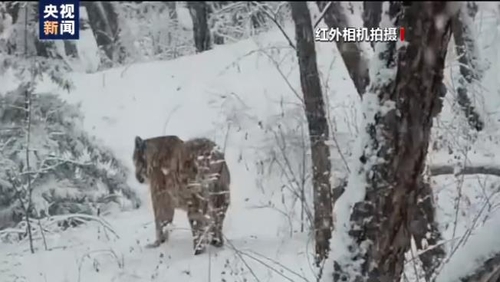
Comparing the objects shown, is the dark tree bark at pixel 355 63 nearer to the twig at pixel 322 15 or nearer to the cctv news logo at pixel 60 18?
the twig at pixel 322 15

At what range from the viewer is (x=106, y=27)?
3.09 meters

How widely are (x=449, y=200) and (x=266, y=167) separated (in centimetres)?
80

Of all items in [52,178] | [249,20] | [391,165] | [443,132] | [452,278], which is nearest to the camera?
[391,165]

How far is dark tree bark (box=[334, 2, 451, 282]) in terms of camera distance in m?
2.16

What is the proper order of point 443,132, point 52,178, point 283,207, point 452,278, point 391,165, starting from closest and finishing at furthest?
point 391,165, point 452,278, point 443,132, point 283,207, point 52,178

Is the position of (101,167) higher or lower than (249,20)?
lower

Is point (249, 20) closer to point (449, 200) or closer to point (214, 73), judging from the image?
point (214, 73)

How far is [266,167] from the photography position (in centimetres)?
417

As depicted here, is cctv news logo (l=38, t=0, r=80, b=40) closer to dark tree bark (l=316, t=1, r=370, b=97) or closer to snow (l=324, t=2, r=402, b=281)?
dark tree bark (l=316, t=1, r=370, b=97)

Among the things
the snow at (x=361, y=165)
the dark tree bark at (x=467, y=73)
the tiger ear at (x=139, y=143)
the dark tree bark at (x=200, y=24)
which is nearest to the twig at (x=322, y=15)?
the snow at (x=361, y=165)

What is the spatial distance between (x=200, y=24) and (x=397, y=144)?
0.89 m

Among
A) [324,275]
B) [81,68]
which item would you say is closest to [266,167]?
[81,68]

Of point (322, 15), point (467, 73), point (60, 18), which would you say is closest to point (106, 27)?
point (60, 18)

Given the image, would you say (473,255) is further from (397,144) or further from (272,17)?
(272,17)
